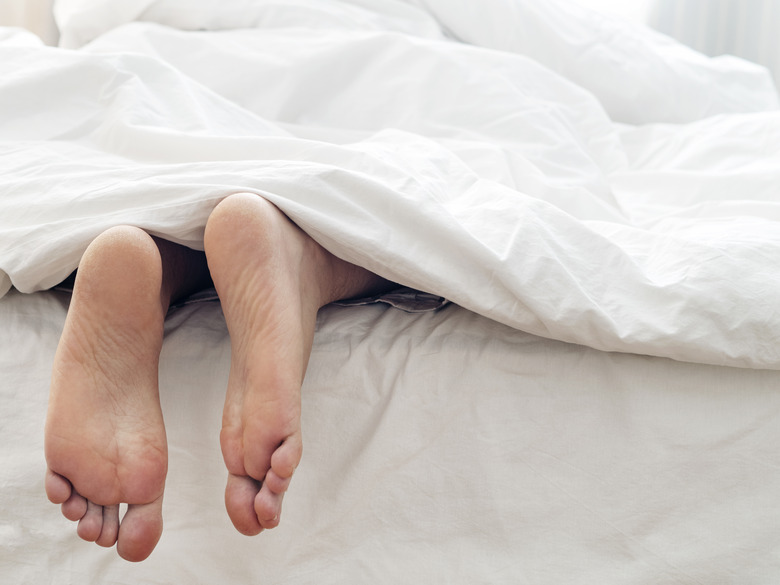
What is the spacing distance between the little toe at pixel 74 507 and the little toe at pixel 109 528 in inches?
0.7

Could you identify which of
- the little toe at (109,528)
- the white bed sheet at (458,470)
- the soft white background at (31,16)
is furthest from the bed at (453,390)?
the soft white background at (31,16)

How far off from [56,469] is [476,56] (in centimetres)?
99

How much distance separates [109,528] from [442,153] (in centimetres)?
55

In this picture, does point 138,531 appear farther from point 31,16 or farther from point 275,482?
point 31,16

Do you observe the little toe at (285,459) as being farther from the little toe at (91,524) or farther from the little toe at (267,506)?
the little toe at (91,524)

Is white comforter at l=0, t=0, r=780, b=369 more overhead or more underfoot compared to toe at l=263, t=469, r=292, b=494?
more overhead

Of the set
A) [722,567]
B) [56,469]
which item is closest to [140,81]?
[56,469]

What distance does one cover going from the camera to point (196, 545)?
0.66 meters

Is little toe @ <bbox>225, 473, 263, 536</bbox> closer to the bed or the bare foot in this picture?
the bare foot

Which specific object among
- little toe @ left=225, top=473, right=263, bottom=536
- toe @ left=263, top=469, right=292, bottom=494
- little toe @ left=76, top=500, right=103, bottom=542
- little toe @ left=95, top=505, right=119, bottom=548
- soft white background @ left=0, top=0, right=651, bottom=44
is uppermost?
toe @ left=263, top=469, right=292, bottom=494

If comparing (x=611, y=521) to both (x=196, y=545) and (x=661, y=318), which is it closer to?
(x=661, y=318)

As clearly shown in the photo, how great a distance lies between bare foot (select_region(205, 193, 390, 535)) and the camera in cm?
54

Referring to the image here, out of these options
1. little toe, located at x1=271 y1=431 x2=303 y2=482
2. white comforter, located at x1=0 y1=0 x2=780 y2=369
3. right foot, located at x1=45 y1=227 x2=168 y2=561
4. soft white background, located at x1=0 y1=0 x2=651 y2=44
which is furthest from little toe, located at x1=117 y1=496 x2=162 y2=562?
soft white background, located at x1=0 y1=0 x2=651 y2=44

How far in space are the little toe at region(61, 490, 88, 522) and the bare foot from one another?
11cm
